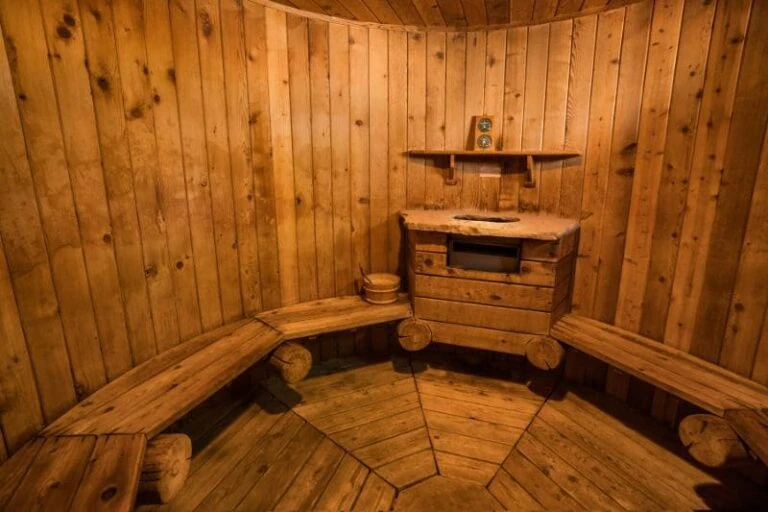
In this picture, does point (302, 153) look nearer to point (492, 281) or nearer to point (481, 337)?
point (492, 281)

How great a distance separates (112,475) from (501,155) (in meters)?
2.69

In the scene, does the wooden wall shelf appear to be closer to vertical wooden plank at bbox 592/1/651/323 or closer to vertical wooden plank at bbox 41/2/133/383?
vertical wooden plank at bbox 592/1/651/323

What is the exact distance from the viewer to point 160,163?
83.9 inches

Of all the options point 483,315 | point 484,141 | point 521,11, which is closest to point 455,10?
point 521,11

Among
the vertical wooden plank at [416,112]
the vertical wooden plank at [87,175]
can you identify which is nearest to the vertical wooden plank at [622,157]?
the vertical wooden plank at [416,112]

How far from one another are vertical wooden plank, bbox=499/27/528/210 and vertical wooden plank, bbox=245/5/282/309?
159 centimetres

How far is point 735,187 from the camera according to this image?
2.09 m

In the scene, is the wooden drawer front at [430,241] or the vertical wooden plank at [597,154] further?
the wooden drawer front at [430,241]

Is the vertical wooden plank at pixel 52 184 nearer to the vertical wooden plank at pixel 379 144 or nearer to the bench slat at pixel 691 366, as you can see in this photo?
the vertical wooden plank at pixel 379 144

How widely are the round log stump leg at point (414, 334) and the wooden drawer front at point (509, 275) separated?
0.36 m

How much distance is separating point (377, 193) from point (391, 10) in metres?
1.18

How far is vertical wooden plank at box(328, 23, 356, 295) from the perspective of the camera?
9.17 feet

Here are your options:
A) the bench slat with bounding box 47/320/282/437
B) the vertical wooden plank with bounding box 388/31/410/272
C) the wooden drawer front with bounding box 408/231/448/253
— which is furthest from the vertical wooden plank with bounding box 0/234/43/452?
the vertical wooden plank with bounding box 388/31/410/272

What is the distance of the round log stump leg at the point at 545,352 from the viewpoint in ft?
8.21
